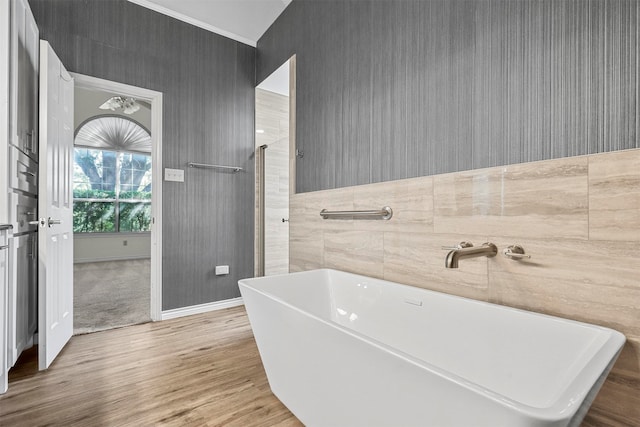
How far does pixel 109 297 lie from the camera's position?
3596 mm

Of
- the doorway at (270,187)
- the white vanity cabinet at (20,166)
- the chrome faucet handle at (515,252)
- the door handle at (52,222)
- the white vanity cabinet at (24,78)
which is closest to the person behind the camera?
the chrome faucet handle at (515,252)

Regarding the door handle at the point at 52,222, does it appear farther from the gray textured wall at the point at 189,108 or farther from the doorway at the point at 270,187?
the doorway at the point at 270,187

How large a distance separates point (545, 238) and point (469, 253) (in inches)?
11.4

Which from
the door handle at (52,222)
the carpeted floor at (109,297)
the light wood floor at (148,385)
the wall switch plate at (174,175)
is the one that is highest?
the wall switch plate at (174,175)

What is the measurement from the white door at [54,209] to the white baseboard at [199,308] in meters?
0.72

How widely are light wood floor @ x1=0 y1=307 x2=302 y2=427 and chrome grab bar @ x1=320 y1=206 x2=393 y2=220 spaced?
1091 mm

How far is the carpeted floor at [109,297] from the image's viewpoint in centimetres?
281

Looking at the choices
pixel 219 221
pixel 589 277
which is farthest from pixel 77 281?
pixel 589 277

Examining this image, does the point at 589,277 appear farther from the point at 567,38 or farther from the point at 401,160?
the point at 401,160

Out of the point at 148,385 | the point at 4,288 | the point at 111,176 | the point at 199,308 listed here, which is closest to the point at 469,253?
the point at 148,385

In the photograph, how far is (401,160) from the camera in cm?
185

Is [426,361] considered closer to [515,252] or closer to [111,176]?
[515,252]

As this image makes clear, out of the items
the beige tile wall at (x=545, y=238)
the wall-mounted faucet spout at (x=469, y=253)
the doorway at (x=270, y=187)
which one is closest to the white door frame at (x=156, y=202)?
the doorway at (x=270, y=187)

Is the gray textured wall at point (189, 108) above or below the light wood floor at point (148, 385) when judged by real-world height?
above
